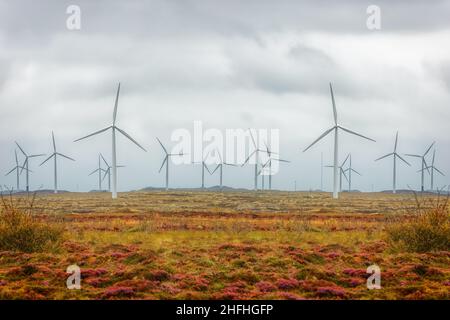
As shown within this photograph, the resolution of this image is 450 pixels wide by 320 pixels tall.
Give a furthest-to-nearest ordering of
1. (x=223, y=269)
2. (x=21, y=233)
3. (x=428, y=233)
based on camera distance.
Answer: (x=428, y=233) < (x=21, y=233) < (x=223, y=269)

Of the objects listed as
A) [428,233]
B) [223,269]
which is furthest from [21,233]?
[428,233]

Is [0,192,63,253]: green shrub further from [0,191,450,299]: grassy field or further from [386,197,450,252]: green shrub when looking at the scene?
[386,197,450,252]: green shrub

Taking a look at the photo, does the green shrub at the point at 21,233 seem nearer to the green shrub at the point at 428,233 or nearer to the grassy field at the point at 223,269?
the grassy field at the point at 223,269

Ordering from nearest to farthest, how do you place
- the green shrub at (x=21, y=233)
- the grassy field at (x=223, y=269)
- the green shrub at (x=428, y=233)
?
the grassy field at (x=223, y=269)
the green shrub at (x=21, y=233)
the green shrub at (x=428, y=233)

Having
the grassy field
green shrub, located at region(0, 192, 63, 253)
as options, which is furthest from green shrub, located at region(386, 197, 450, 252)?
green shrub, located at region(0, 192, 63, 253)

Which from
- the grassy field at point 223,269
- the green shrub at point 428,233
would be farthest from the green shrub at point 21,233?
the green shrub at point 428,233

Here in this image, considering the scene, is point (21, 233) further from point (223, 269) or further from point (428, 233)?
point (428, 233)

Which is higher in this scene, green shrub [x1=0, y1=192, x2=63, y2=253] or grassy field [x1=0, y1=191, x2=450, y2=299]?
green shrub [x1=0, y1=192, x2=63, y2=253]

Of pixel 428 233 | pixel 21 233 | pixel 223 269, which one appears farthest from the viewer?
pixel 428 233

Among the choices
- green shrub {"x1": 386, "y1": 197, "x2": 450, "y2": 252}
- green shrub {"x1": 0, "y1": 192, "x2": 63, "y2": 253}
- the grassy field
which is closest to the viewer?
the grassy field

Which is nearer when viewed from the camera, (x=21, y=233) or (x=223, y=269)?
(x=223, y=269)

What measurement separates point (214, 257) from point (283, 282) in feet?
20.4
